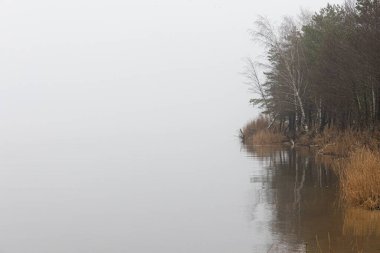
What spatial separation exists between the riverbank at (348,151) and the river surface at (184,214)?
1.58ft

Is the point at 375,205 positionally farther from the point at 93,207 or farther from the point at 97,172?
the point at 97,172

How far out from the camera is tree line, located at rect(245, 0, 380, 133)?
21.5 m

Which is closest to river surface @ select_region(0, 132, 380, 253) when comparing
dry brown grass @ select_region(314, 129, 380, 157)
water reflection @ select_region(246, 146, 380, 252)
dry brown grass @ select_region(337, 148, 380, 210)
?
water reflection @ select_region(246, 146, 380, 252)

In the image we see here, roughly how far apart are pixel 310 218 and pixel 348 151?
13.1 meters

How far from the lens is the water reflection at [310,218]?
28.3 ft

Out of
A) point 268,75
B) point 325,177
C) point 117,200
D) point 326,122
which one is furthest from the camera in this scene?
point 268,75

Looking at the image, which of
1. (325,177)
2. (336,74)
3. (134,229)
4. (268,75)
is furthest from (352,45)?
(268,75)

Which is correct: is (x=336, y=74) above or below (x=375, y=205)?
above

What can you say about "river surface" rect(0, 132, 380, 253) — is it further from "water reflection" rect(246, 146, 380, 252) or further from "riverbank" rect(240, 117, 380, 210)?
"riverbank" rect(240, 117, 380, 210)

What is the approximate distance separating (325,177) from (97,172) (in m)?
10.7

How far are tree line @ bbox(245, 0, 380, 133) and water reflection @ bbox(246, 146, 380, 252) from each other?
6878 millimetres

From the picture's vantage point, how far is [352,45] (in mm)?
22438

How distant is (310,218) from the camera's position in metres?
10.9

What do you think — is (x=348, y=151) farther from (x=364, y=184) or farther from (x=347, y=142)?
(x=364, y=184)
